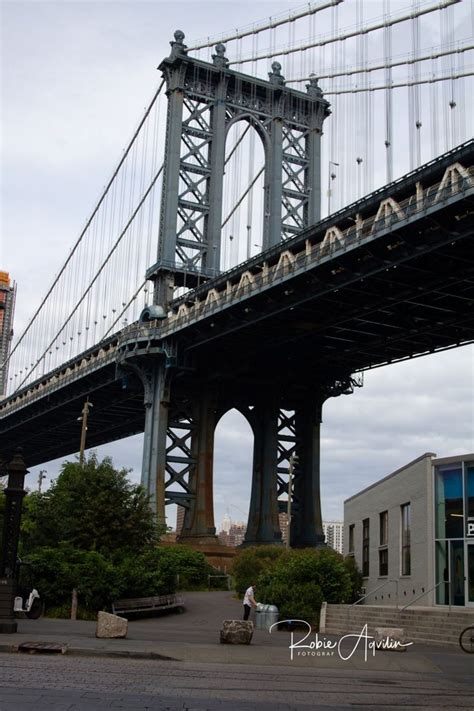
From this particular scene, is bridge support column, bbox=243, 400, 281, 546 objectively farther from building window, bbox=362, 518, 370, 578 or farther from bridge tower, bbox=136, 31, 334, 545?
building window, bbox=362, 518, 370, 578

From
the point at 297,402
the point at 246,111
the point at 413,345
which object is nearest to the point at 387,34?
the point at 246,111

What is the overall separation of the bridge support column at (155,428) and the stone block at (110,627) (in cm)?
4024

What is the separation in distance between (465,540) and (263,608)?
6564 mm

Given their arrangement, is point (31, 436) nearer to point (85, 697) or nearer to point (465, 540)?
point (465, 540)

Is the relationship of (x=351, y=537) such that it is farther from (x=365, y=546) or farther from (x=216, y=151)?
(x=216, y=151)

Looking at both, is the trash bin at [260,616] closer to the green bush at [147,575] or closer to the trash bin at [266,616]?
the trash bin at [266,616]

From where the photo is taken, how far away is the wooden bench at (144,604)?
3130cm

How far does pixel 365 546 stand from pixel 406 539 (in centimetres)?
689

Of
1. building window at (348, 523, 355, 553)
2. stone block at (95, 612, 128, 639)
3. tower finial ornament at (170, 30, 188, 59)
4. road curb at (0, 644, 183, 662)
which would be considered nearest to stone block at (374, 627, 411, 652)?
stone block at (95, 612, 128, 639)

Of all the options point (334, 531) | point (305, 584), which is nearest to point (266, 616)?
point (305, 584)

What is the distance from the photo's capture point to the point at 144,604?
32219mm

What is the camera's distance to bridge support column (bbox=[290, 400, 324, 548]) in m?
69.2

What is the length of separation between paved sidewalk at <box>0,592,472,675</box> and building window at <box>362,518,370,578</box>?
11652 millimetres

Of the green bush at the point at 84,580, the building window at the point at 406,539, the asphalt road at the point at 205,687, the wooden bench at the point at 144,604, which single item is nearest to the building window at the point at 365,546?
the building window at the point at 406,539
